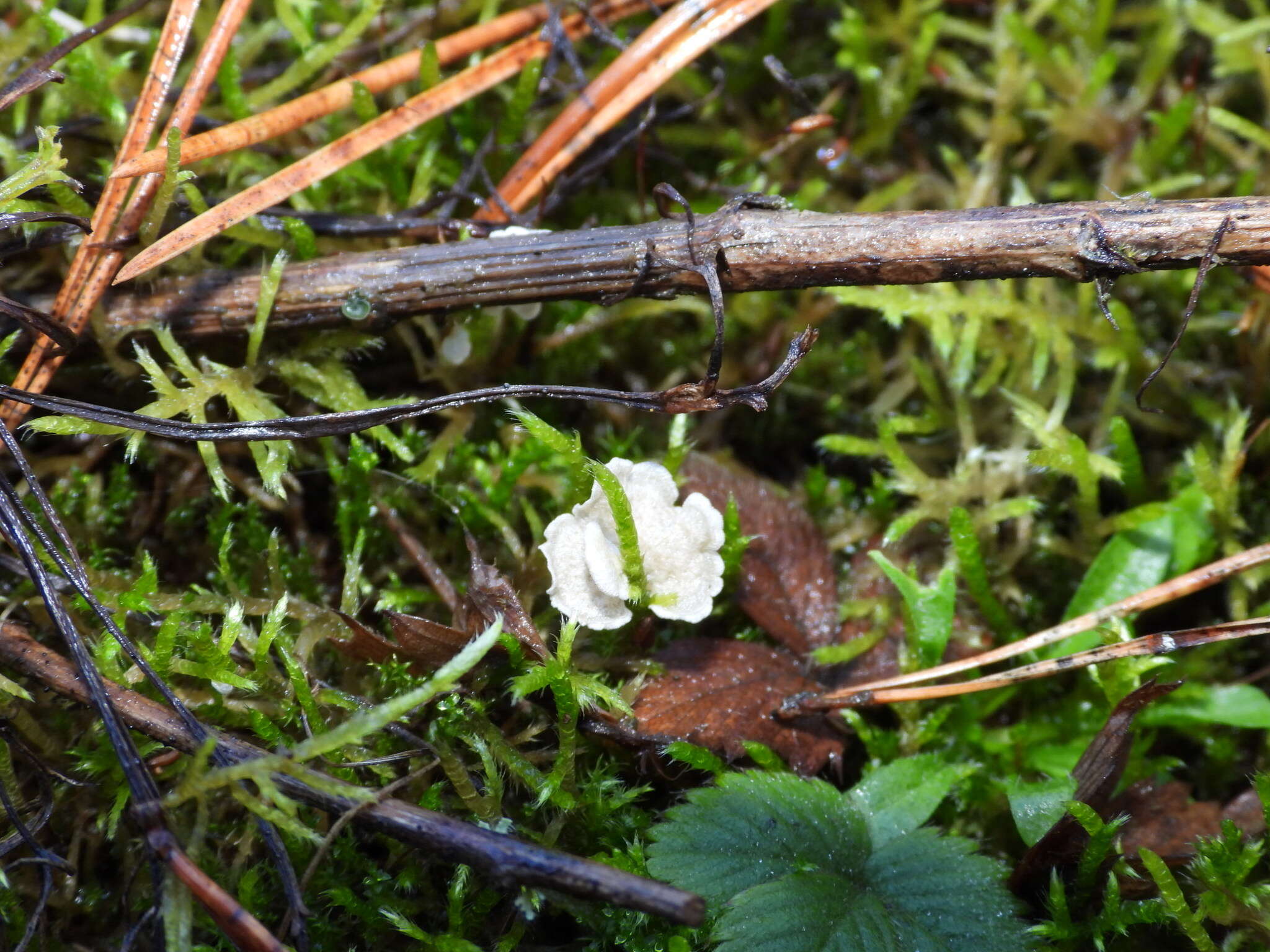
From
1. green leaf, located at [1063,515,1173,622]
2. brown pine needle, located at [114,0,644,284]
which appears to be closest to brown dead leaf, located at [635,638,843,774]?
green leaf, located at [1063,515,1173,622]

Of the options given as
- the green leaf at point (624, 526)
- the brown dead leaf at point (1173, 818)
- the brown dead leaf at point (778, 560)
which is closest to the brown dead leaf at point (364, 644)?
the green leaf at point (624, 526)

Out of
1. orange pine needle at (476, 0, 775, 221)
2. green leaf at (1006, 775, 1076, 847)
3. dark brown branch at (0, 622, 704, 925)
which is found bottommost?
green leaf at (1006, 775, 1076, 847)

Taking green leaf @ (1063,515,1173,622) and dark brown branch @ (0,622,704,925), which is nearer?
dark brown branch @ (0,622,704,925)

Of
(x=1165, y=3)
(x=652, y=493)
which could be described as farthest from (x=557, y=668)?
(x=1165, y=3)

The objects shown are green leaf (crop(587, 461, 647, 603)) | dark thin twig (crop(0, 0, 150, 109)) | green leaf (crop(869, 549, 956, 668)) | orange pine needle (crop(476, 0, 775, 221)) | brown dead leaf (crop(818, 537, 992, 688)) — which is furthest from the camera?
orange pine needle (crop(476, 0, 775, 221))

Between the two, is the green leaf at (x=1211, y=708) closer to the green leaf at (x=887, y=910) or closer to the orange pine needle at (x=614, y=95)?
the green leaf at (x=887, y=910)

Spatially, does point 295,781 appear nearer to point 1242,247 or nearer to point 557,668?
point 557,668

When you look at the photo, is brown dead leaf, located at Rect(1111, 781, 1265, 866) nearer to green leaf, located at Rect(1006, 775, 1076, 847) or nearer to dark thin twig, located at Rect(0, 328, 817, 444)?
green leaf, located at Rect(1006, 775, 1076, 847)

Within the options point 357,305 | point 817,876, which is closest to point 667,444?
point 357,305
